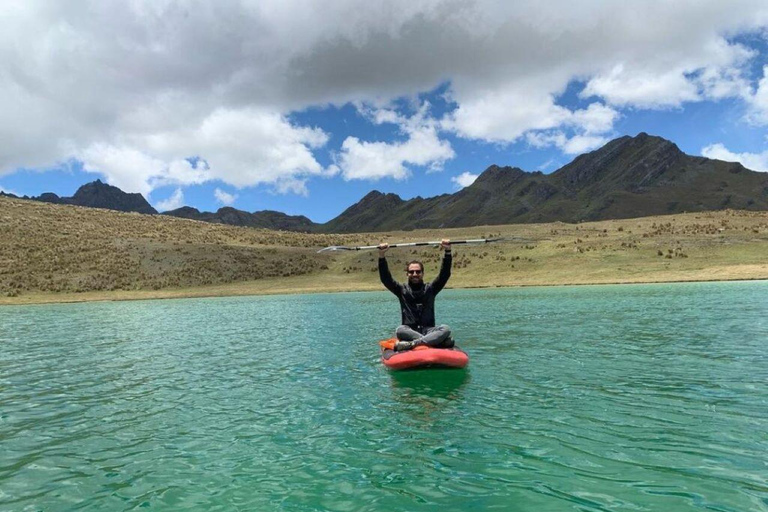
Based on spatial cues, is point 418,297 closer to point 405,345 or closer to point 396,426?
point 405,345

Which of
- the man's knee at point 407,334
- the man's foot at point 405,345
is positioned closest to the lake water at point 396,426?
the man's foot at point 405,345

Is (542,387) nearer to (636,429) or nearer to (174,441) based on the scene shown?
(636,429)

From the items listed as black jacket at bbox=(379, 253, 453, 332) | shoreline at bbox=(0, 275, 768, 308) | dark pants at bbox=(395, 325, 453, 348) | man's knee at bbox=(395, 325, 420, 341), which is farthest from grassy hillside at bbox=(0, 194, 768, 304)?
man's knee at bbox=(395, 325, 420, 341)

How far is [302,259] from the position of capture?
292 feet

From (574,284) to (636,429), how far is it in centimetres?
4980

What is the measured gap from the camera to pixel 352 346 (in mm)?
22797

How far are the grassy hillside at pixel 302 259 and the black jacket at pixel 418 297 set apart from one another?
44.1 m

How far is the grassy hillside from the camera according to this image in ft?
206

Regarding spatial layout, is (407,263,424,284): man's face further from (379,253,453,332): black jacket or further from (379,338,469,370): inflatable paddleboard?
(379,338,469,370): inflatable paddleboard

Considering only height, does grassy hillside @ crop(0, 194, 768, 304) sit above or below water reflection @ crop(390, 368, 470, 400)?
above

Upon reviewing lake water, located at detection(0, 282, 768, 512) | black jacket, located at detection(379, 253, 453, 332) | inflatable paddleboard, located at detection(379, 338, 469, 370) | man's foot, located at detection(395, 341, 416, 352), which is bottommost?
lake water, located at detection(0, 282, 768, 512)

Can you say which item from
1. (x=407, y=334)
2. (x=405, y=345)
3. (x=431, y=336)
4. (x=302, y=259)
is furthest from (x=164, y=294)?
(x=431, y=336)

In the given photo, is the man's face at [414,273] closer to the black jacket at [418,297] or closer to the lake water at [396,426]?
the black jacket at [418,297]

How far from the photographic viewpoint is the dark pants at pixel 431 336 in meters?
17.3
